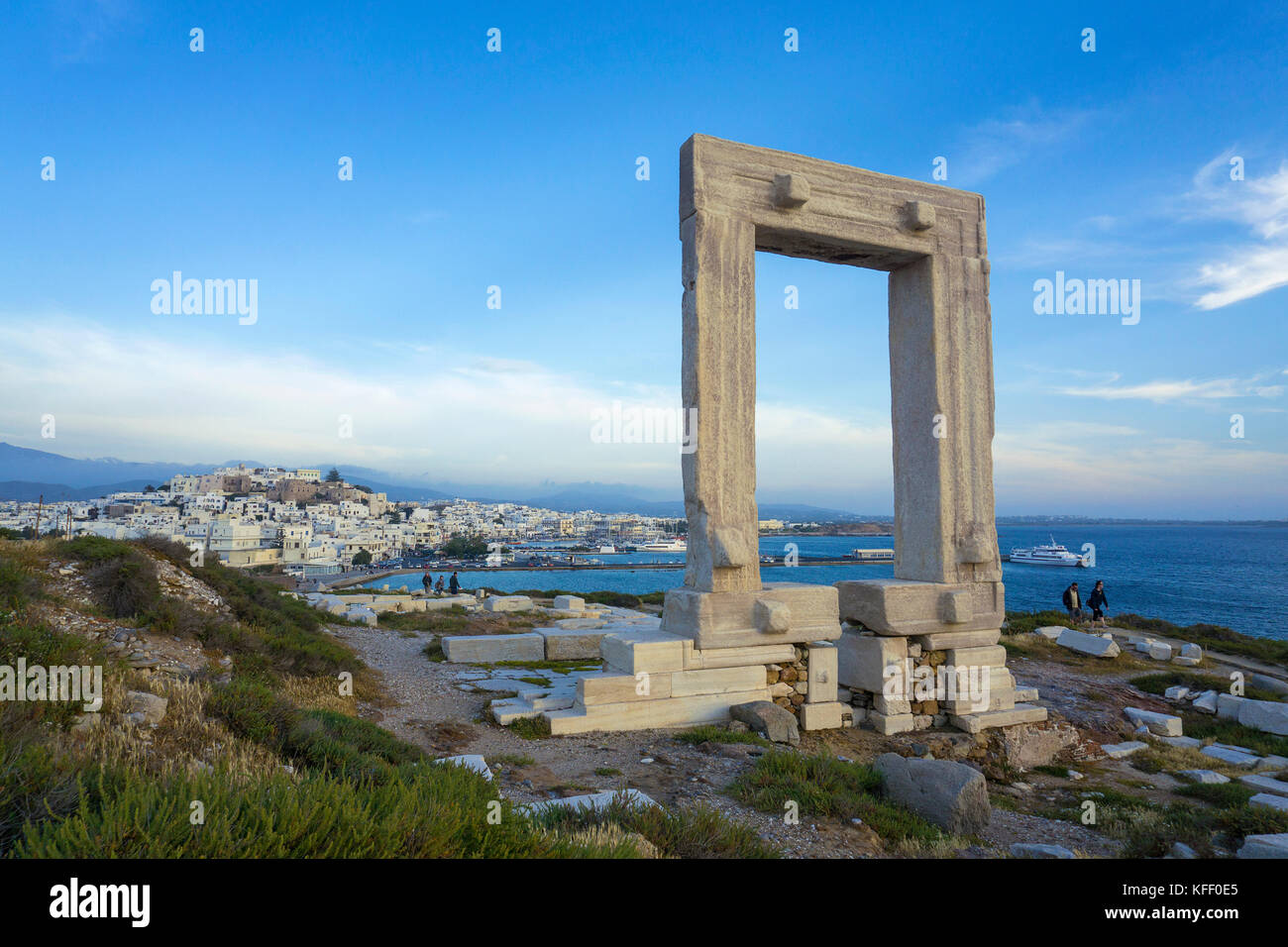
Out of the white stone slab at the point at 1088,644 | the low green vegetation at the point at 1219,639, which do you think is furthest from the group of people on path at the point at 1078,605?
the white stone slab at the point at 1088,644

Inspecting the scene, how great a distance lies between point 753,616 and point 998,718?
3.58 meters

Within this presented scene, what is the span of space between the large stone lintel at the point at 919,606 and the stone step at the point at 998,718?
107 cm

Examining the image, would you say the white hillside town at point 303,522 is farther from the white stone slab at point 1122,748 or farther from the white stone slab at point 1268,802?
the white stone slab at point 1268,802

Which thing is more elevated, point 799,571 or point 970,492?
point 970,492

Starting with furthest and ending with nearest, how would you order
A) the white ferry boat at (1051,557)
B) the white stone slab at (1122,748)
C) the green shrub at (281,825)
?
the white ferry boat at (1051,557) → the white stone slab at (1122,748) → the green shrub at (281,825)

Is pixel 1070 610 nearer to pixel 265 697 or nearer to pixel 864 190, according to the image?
pixel 864 190

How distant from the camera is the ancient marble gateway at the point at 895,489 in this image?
791cm

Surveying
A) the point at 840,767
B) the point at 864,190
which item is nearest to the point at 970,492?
the point at 864,190

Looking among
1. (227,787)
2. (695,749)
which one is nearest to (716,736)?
(695,749)

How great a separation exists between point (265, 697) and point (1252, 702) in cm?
1337

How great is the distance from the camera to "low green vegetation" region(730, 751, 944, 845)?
16.8ft

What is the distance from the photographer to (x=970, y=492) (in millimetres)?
9328

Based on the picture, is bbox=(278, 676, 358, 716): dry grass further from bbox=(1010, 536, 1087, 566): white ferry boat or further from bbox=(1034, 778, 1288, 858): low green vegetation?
bbox=(1010, 536, 1087, 566): white ferry boat

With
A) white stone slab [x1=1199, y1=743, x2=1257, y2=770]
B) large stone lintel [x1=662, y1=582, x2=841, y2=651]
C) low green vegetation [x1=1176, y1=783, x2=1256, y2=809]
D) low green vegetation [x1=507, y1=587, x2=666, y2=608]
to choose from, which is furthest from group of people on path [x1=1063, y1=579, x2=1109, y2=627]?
large stone lintel [x1=662, y1=582, x2=841, y2=651]
